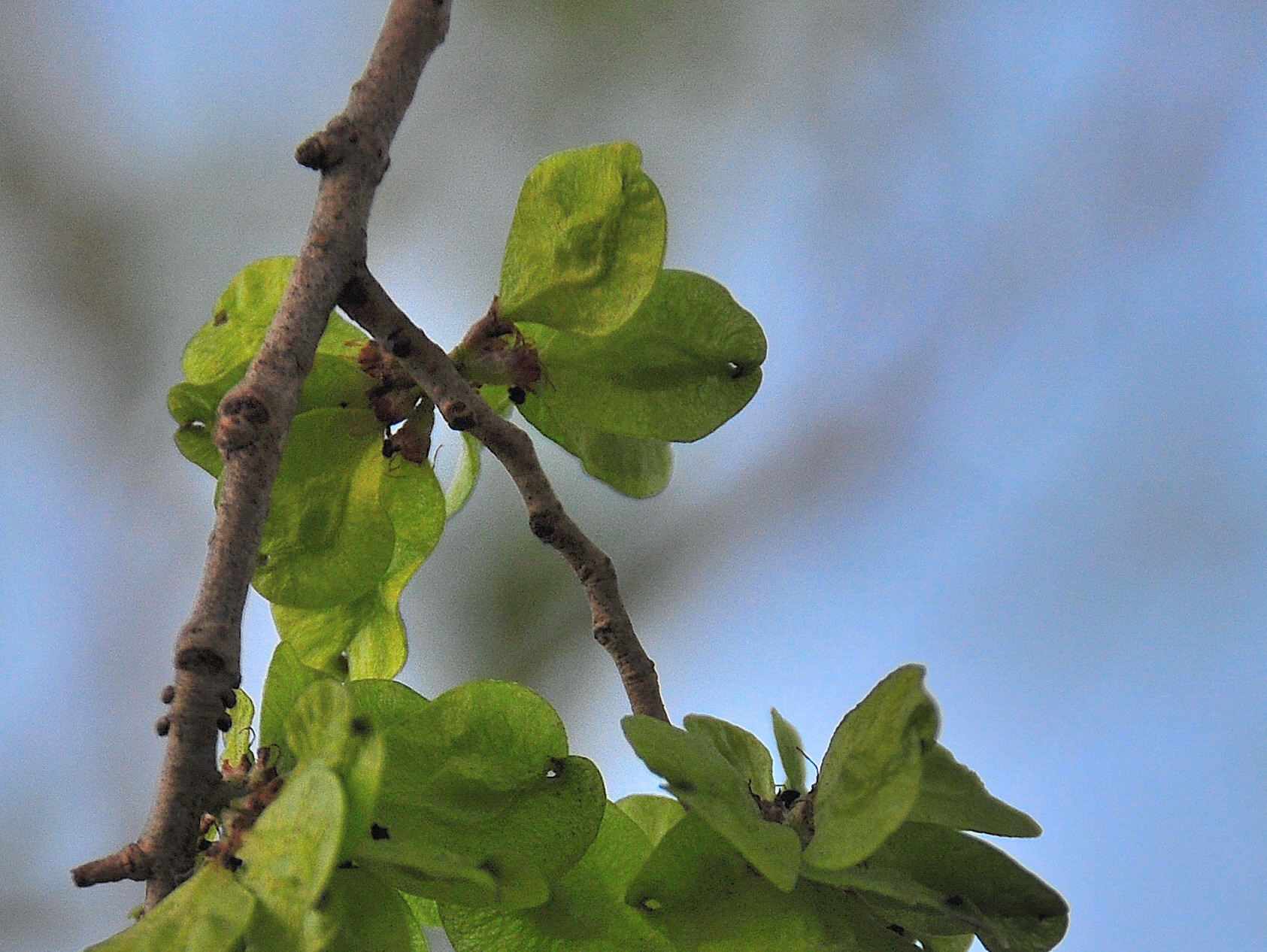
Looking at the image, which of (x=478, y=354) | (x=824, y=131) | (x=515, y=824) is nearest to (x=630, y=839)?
(x=515, y=824)

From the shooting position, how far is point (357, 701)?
0.30 metres

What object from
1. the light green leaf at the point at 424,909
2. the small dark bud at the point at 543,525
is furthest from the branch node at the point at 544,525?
the light green leaf at the point at 424,909

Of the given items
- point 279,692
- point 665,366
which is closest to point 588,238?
point 665,366

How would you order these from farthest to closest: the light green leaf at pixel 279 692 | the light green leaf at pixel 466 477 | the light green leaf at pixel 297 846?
1. the light green leaf at pixel 466 477
2. the light green leaf at pixel 279 692
3. the light green leaf at pixel 297 846

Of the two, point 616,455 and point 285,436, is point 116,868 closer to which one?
point 285,436

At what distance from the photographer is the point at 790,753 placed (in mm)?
378

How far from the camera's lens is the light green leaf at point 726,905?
10.9 inches

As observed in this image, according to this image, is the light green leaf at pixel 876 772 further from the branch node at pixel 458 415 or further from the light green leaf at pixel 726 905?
the branch node at pixel 458 415

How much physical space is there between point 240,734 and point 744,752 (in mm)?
145

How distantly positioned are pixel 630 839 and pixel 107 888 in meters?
0.88

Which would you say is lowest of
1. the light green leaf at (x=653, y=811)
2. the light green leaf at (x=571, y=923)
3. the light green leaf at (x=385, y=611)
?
the light green leaf at (x=571, y=923)

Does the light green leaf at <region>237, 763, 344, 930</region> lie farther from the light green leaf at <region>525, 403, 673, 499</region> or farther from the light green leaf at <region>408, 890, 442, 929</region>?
the light green leaf at <region>525, 403, 673, 499</region>

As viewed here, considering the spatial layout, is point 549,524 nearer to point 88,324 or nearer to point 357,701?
point 357,701

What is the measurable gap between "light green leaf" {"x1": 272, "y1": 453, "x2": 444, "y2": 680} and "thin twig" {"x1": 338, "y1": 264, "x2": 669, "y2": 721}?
5 cm
